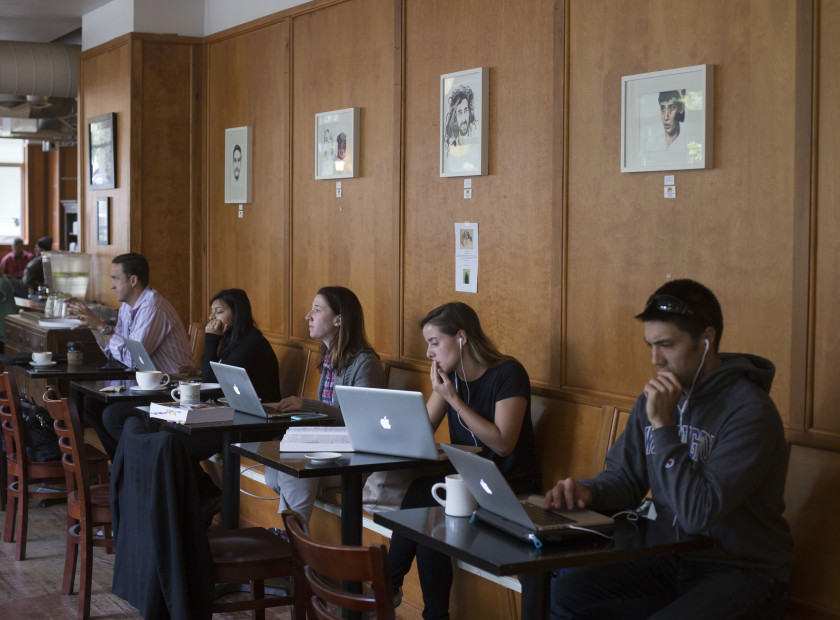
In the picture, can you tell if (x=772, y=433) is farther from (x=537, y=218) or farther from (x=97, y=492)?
(x=97, y=492)

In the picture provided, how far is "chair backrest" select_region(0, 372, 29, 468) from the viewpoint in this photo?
16.9 ft

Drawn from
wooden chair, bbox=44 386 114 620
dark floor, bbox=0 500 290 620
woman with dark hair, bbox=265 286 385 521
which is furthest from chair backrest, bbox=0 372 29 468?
woman with dark hair, bbox=265 286 385 521

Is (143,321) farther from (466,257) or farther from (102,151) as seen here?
(102,151)

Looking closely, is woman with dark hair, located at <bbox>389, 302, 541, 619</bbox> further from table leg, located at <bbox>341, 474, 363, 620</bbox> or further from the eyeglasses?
the eyeglasses

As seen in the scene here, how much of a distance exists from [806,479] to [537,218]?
177cm

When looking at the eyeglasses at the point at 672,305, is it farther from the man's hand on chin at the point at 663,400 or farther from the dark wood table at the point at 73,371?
the dark wood table at the point at 73,371

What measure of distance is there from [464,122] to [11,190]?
16.1 meters

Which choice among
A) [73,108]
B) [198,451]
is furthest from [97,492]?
[73,108]

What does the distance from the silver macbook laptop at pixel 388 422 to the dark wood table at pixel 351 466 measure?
0.04 m

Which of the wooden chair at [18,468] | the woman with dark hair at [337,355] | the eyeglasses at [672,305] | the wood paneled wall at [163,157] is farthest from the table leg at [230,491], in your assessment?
the wood paneled wall at [163,157]

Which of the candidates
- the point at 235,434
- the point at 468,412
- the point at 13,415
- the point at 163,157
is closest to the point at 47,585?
the point at 13,415

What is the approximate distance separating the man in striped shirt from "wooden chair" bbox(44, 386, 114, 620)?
58.0 inches

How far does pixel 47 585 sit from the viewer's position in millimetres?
4793

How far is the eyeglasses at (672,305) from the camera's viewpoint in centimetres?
279
